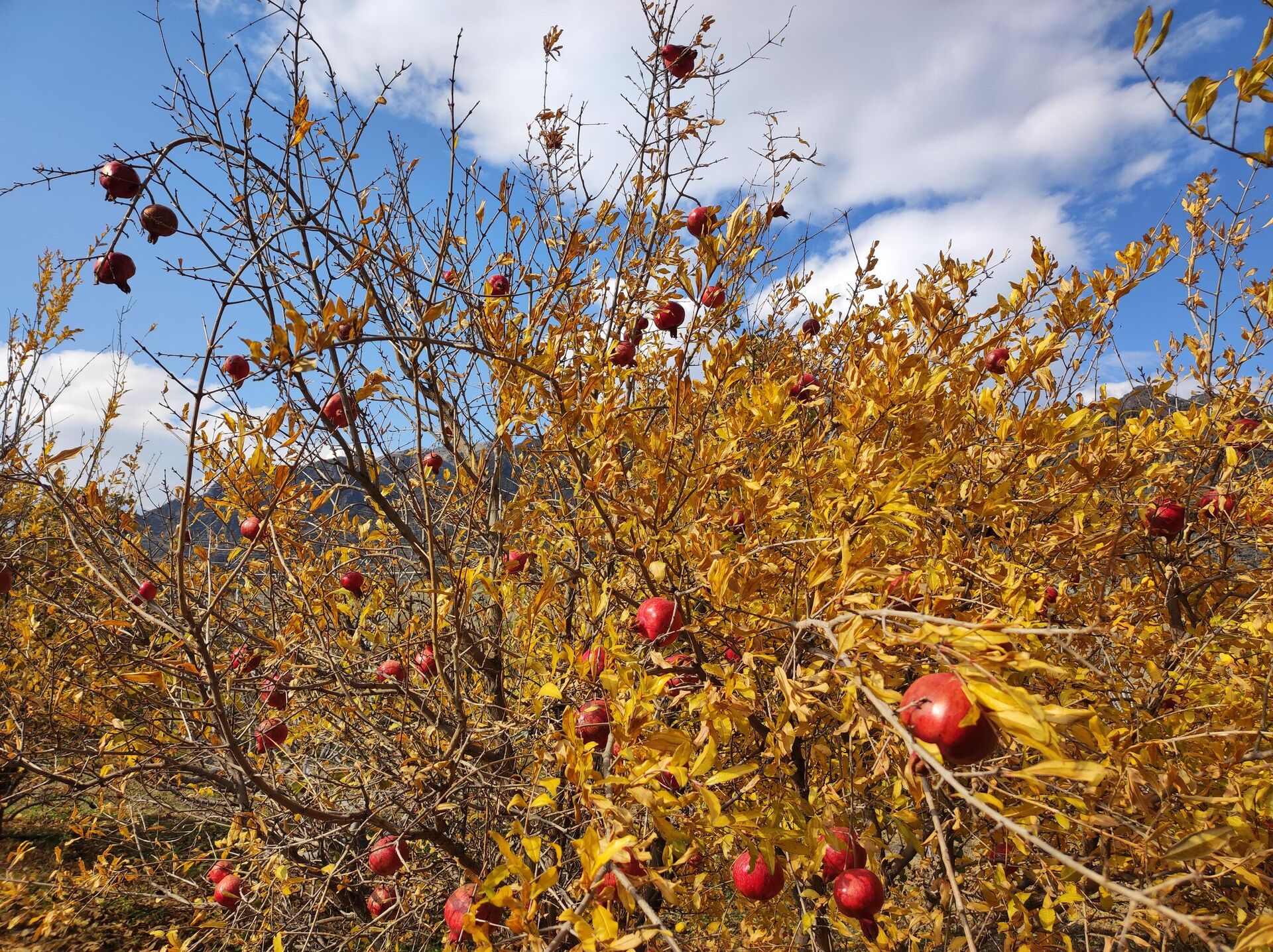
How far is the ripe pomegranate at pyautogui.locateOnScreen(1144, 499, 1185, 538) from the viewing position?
1.95m

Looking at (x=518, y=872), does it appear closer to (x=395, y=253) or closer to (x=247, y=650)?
(x=247, y=650)

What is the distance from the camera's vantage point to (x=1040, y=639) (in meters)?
1.64

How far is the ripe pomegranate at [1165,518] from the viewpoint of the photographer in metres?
1.95

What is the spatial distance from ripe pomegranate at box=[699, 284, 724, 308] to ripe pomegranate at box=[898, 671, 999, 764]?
4.24ft

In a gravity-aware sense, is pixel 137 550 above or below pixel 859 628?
above

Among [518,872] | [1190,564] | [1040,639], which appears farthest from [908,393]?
[1190,564]

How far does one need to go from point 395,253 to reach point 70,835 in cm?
651

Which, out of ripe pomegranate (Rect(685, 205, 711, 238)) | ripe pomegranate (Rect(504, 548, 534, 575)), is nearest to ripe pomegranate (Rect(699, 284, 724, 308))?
ripe pomegranate (Rect(685, 205, 711, 238))

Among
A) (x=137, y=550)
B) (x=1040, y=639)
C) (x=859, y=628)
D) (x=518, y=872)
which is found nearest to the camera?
(x=859, y=628)

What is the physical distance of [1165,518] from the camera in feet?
6.40

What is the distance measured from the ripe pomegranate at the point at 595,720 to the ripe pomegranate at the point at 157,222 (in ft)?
4.88

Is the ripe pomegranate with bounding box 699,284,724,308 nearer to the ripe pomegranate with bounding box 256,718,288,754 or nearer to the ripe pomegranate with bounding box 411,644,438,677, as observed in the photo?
the ripe pomegranate with bounding box 411,644,438,677

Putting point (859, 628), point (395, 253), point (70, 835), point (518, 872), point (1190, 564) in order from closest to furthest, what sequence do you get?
1. point (859, 628)
2. point (518, 872)
3. point (395, 253)
4. point (1190, 564)
5. point (70, 835)

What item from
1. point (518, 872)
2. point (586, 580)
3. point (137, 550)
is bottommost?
point (518, 872)
